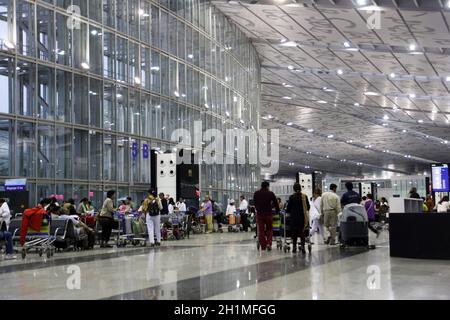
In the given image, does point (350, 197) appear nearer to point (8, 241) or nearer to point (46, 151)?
point (8, 241)

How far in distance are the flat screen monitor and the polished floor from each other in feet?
31.2

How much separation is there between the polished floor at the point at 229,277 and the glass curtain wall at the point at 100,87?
7.73 metres

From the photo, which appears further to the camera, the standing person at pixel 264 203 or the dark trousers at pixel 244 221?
the dark trousers at pixel 244 221

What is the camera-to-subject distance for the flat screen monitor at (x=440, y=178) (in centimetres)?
2128

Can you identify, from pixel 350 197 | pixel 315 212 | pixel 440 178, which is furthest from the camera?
pixel 440 178

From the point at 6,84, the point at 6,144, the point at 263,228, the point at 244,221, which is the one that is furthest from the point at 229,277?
the point at 244,221

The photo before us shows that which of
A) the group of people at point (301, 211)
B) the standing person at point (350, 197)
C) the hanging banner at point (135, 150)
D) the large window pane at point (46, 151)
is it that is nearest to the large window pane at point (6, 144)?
the large window pane at point (46, 151)

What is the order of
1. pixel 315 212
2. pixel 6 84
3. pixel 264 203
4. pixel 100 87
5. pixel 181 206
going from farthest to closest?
1. pixel 181 206
2. pixel 100 87
3. pixel 6 84
4. pixel 315 212
5. pixel 264 203

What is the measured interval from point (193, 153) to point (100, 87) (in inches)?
305

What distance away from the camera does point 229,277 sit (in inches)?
340

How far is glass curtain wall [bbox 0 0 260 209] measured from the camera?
62.1ft

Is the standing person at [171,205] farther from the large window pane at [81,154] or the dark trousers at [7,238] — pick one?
the dark trousers at [7,238]

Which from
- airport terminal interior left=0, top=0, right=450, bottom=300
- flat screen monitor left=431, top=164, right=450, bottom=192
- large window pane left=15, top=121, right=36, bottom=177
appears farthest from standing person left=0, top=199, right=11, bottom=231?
flat screen monitor left=431, top=164, right=450, bottom=192

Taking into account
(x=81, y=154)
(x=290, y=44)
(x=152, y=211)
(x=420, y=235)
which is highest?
(x=290, y=44)
